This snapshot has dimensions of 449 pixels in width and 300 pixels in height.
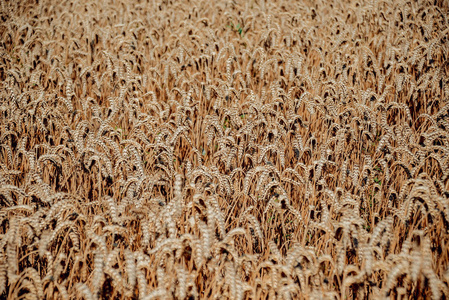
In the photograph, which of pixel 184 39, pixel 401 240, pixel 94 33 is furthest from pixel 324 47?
pixel 401 240

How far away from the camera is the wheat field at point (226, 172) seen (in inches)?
60.7

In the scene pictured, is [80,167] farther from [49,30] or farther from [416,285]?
[49,30]

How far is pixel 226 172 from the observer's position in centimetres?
249

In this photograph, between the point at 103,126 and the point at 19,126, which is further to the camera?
the point at 19,126

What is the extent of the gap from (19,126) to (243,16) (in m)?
3.63

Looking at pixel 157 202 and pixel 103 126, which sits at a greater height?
pixel 103 126

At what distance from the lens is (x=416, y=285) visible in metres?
1.71

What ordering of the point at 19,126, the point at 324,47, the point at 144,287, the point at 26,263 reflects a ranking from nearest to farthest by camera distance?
the point at 144,287 < the point at 26,263 < the point at 19,126 < the point at 324,47

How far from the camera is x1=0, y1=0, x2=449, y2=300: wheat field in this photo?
154cm

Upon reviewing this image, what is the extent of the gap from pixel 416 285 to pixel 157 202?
119 cm

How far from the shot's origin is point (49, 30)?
16.3 feet

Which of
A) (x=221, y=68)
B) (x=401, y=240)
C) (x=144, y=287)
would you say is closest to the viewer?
(x=144, y=287)

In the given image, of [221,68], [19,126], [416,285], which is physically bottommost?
[416,285]

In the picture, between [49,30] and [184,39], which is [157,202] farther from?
[49,30]
